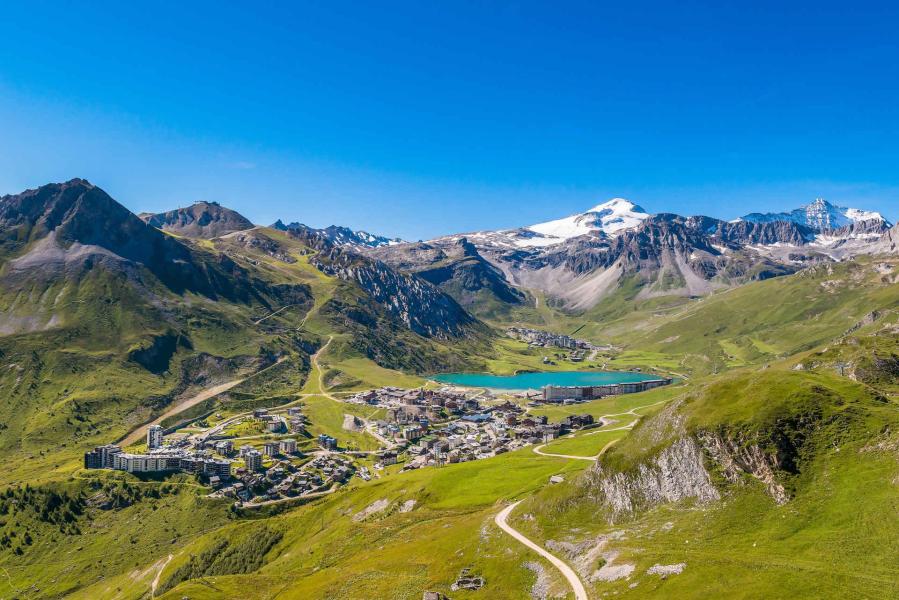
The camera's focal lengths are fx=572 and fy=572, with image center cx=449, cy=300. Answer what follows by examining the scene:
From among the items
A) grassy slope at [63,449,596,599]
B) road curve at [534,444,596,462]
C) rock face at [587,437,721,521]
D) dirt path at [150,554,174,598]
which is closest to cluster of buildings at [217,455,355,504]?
grassy slope at [63,449,596,599]

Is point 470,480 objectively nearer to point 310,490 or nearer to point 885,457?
point 310,490

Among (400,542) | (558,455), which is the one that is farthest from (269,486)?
(558,455)

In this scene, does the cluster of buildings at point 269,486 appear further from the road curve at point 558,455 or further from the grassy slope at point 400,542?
the road curve at point 558,455

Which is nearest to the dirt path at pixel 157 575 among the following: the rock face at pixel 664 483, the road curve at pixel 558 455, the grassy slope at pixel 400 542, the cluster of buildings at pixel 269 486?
the grassy slope at pixel 400 542

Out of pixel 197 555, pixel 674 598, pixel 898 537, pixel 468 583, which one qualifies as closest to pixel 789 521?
pixel 898 537

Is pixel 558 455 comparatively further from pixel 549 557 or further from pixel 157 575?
pixel 157 575

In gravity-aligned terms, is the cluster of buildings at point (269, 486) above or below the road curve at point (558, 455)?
below

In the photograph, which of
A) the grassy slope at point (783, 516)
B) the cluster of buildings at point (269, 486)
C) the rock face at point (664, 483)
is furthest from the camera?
the cluster of buildings at point (269, 486)
